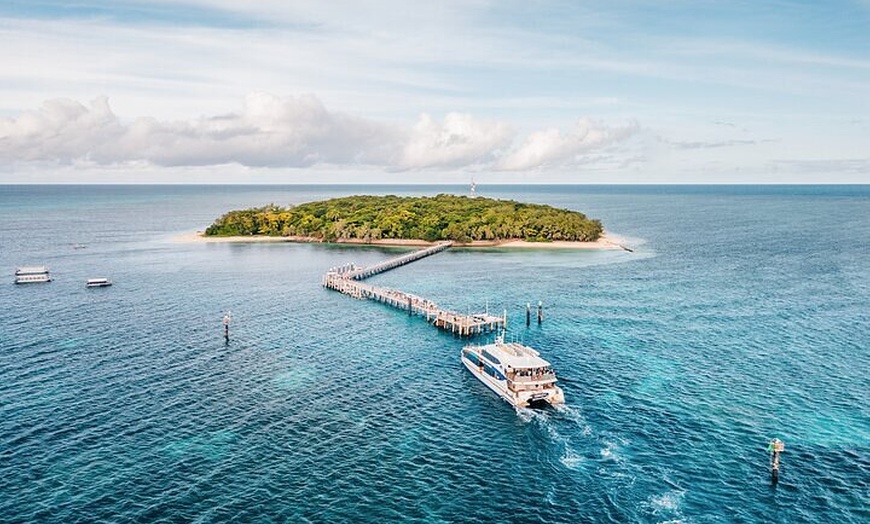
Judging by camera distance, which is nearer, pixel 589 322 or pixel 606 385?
pixel 606 385

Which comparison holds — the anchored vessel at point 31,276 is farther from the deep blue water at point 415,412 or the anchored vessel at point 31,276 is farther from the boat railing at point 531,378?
the boat railing at point 531,378

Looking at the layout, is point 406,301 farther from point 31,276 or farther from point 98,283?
point 31,276

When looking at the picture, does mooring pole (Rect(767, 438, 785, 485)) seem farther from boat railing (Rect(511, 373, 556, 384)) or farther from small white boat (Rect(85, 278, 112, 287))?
small white boat (Rect(85, 278, 112, 287))

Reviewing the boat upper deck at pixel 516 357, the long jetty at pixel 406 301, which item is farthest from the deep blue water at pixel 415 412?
the boat upper deck at pixel 516 357

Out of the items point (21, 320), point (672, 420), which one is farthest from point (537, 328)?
point (21, 320)

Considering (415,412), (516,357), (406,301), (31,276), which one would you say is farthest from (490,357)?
(31,276)

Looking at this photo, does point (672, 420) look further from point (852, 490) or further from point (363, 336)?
point (363, 336)
